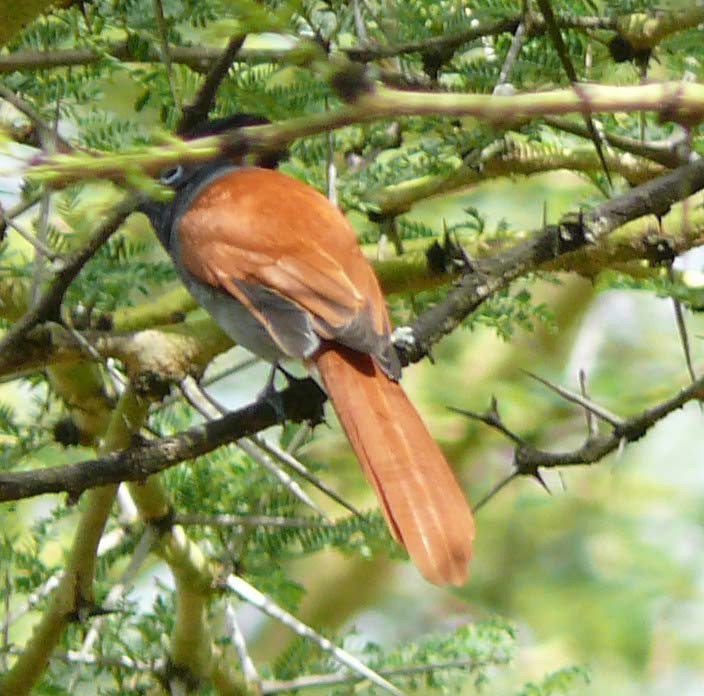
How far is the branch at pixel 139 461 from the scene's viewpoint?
2.19 meters

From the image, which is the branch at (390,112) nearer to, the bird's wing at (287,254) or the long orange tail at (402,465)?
the long orange tail at (402,465)

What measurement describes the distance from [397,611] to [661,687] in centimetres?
137

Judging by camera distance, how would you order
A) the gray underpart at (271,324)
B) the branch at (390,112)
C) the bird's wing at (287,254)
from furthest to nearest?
the bird's wing at (287,254)
the gray underpart at (271,324)
the branch at (390,112)

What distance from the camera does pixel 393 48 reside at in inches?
104

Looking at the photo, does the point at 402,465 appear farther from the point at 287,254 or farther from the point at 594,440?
the point at 287,254

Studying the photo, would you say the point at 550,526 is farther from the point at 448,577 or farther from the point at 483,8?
the point at 448,577

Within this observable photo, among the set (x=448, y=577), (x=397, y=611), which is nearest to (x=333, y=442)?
(x=397, y=611)

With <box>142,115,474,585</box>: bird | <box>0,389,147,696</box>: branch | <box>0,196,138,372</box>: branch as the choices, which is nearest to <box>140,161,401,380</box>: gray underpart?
<box>142,115,474,585</box>: bird

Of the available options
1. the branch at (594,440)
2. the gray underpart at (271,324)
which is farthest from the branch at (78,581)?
the branch at (594,440)

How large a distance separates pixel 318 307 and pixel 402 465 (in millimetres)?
614

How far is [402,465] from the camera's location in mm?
2668

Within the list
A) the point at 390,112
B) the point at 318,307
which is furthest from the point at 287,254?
the point at 390,112

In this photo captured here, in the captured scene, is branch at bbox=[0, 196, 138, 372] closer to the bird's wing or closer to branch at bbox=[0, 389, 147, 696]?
branch at bbox=[0, 389, 147, 696]

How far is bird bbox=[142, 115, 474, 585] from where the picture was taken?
8.45 feet
